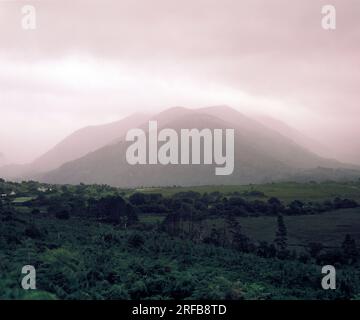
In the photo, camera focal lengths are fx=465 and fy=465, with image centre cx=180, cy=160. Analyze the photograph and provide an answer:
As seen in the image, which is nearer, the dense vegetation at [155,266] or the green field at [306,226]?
the dense vegetation at [155,266]

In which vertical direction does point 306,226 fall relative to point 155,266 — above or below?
below

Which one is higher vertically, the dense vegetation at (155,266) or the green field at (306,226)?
the dense vegetation at (155,266)

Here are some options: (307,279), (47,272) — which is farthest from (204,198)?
(47,272)

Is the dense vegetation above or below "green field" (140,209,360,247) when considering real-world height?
above

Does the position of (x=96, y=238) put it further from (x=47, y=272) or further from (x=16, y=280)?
(x=16, y=280)

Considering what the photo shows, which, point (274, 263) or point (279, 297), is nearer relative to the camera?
point (279, 297)

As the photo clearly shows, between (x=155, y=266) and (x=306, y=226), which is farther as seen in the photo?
(x=306, y=226)

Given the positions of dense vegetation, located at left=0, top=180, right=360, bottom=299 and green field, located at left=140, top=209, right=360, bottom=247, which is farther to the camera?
green field, located at left=140, top=209, right=360, bottom=247

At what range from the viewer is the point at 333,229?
91.0 m

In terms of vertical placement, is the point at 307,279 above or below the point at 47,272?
below

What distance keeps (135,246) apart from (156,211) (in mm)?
61926
